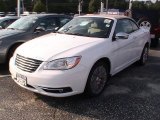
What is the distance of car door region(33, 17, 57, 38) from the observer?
8055 mm

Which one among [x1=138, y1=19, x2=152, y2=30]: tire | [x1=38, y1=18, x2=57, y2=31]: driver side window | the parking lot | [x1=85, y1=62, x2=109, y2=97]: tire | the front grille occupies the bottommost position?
the parking lot

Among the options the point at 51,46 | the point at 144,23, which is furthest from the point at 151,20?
the point at 51,46

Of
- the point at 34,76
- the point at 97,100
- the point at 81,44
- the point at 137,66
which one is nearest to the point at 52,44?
the point at 81,44

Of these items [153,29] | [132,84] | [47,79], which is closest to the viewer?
[47,79]

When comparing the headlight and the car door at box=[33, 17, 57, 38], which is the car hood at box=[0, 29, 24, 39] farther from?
the headlight

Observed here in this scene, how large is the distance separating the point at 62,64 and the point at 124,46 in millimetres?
2046

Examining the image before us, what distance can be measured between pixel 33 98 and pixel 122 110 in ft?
5.49

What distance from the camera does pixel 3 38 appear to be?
713 cm

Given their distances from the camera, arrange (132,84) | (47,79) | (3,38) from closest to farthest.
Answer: (47,79), (132,84), (3,38)

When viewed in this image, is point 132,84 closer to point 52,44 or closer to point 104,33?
point 104,33

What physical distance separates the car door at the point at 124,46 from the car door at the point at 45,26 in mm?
2582

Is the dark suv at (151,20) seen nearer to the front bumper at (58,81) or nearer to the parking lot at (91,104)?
the parking lot at (91,104)

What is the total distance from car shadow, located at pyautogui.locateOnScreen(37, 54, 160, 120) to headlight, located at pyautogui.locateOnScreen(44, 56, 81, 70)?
0.73 meters

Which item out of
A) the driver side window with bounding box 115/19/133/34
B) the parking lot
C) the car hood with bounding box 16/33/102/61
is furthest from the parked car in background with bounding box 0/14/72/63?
the driver side window with bounding box 115/19/133/34
